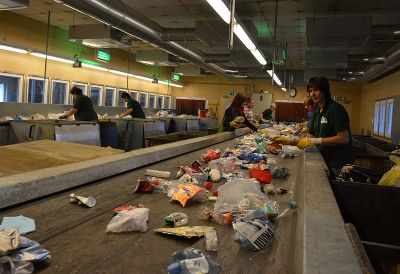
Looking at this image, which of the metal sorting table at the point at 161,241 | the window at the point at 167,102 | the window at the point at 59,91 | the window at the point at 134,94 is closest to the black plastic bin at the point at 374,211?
the metal sorting table at the point at 161,241

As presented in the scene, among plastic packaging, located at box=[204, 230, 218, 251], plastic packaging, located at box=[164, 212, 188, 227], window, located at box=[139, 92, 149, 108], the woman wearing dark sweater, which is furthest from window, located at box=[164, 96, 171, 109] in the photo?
plastic packaging, located at box=[204, 230, 218, 251]

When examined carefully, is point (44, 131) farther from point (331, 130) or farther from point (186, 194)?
point (186, 194)

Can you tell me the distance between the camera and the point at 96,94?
41.5ft

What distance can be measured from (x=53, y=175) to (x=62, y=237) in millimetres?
602

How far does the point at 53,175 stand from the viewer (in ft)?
5.83

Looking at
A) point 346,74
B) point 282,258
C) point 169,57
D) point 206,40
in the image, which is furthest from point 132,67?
point 282,258

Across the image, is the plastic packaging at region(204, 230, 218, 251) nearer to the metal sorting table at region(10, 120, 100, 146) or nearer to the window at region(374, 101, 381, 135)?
the metal sorting table at region(10, 120, 100, 146)

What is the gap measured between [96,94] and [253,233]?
12.3m

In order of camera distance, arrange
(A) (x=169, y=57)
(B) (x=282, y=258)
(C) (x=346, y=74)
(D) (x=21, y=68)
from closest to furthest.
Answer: (B) (x=282, y=258), (D) (x=21, y=68), (A) (x=169, y=57), (C) (x=346, y=74)

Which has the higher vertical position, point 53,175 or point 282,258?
point 53,175

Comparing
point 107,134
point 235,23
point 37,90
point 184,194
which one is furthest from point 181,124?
point 184,194

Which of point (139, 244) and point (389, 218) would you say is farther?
point (389, 218)

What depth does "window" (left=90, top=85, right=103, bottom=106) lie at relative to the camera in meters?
12.4

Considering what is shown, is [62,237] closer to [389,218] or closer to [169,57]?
[389,218]
